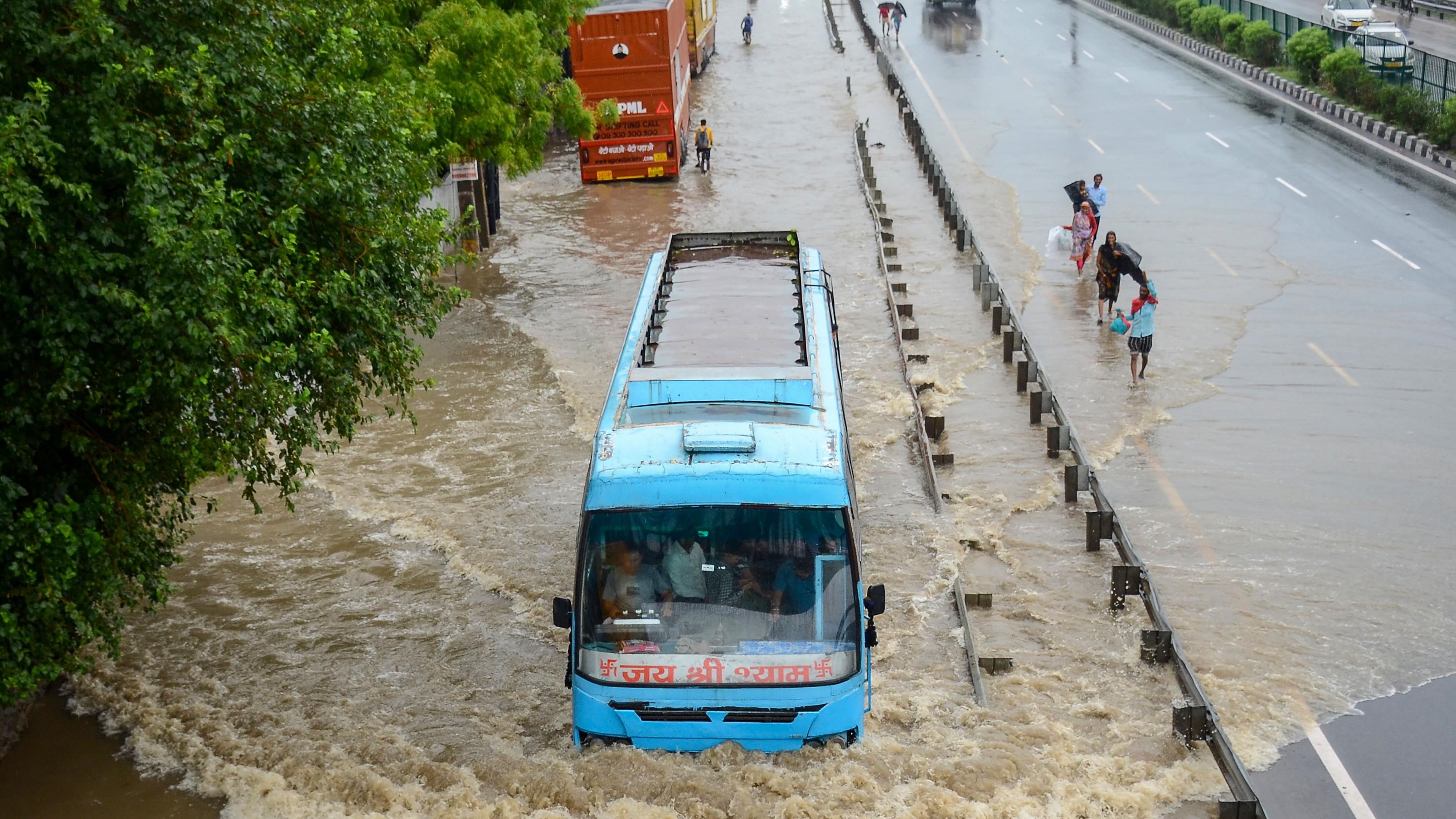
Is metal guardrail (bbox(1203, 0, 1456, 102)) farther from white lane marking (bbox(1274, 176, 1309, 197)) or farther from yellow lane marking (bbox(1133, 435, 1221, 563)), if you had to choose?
yellow lane marking (bbox(1133, 435, 1221, 563))

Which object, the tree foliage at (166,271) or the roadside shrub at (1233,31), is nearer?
the tree foliage at (166,271)

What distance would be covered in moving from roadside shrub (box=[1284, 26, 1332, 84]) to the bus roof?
31.6m

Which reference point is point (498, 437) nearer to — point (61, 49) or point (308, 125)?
point (308, 125)

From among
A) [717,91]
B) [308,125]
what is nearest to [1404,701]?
[308,125]

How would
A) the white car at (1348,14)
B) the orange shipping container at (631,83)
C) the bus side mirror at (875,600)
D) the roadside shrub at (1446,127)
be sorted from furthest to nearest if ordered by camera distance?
the white car at (1348,14)
the orange shipping container at (631,83)
the roadside shrub at (1446,127)
the bus side mirror at (875,600)

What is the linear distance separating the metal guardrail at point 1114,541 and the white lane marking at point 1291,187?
24.8 ft

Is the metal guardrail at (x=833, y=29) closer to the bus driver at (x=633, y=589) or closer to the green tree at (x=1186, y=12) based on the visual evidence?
the green tree at (x=1186, y=12)

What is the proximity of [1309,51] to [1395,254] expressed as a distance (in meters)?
18.9

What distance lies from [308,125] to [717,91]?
39035 mm

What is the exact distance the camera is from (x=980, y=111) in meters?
39.9

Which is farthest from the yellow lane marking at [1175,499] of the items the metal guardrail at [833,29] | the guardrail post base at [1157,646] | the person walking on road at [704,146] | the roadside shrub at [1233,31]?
the metal guardrail at [833,29]

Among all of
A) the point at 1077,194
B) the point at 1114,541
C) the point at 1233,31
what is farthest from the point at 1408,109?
the point at 1114,541

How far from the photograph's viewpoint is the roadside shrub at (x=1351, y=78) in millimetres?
36438

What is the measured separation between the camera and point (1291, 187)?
29375 millimetres
